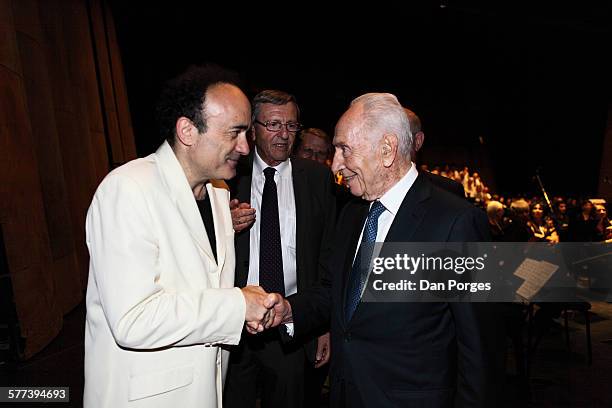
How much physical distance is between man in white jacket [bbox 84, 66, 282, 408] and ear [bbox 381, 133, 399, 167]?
1.68 ft

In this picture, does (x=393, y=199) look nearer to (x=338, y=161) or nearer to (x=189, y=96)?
(x=338, y=161)

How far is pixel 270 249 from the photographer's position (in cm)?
267

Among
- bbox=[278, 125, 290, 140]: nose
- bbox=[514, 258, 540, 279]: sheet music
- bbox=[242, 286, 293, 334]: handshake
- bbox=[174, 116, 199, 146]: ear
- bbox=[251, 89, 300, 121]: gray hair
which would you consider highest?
bbox=[251, 89, 300, 121]: gray hair

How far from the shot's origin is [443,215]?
170 cm

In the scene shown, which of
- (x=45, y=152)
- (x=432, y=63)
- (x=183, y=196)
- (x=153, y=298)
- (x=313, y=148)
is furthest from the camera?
(x=432, y=63)

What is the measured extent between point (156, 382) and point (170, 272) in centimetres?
34

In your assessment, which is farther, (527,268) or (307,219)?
(527,268)

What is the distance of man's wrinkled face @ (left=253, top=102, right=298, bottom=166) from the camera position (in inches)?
109

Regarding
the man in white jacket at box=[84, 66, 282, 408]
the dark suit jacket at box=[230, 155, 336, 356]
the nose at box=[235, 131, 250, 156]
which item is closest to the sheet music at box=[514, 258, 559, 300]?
the dark suit jacket at box=[230, 155, 336, 356]

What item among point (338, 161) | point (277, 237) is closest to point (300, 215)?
point (277, 237)

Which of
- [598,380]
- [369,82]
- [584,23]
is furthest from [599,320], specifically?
[369,82]

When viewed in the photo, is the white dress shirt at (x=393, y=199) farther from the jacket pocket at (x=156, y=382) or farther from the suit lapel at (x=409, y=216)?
the jacket pocket at (x=156, y=382)

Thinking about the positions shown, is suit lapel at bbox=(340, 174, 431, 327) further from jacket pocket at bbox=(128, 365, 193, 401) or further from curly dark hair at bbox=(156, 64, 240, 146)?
curly dark hair at bbox=(156, 64, 240, 146)

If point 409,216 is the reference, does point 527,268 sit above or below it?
below
